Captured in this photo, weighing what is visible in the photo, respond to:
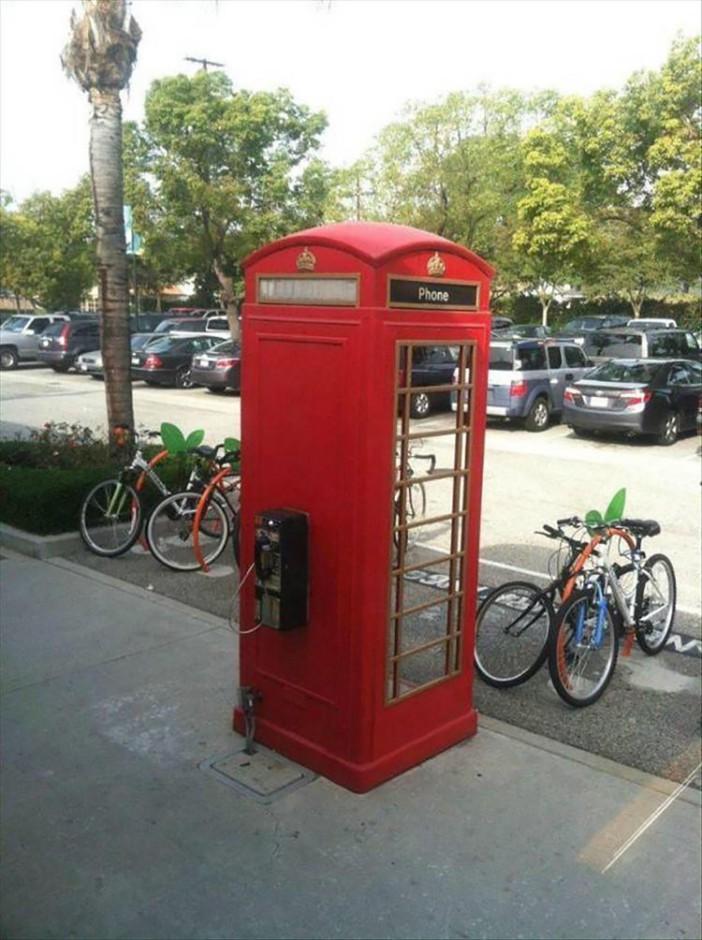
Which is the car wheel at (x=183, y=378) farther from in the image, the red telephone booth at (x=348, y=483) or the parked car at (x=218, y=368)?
the red telephone booth at (x=348, y=483)

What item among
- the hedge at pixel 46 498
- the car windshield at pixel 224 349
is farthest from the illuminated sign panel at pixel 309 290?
the car windshield at pixel 224 349

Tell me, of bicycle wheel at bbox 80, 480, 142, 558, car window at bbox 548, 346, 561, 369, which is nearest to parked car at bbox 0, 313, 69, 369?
car window at bbox 548, 346, 561, 369

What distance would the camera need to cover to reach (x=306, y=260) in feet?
13.3

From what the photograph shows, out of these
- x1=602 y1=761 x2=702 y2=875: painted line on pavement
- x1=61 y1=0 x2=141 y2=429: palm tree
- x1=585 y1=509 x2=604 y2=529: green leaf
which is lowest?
x1=602 y1=761 x2=702 y2=875: painted line on pavement

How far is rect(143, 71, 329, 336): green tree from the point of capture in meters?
31.9

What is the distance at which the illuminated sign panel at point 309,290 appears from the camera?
3914 mm

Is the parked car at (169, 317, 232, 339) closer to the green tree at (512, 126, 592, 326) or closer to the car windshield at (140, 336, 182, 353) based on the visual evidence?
the car windshield at (140, 336, 182, 353)

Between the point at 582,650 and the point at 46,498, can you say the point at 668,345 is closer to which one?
the point at 46,498

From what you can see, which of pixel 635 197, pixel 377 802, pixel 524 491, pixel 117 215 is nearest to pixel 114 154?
pixel 117 215

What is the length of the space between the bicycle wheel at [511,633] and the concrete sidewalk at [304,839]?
1.91 feet

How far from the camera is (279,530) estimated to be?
4.17m

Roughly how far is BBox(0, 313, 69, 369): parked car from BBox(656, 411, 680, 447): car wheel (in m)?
20.2

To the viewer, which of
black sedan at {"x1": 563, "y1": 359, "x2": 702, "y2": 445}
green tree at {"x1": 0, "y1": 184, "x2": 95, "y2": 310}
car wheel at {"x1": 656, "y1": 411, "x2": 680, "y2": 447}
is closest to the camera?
black sedan at {"x1": 563, "y1": 359, "x2": 702, "y2": 445}

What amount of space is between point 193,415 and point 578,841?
1588cm
